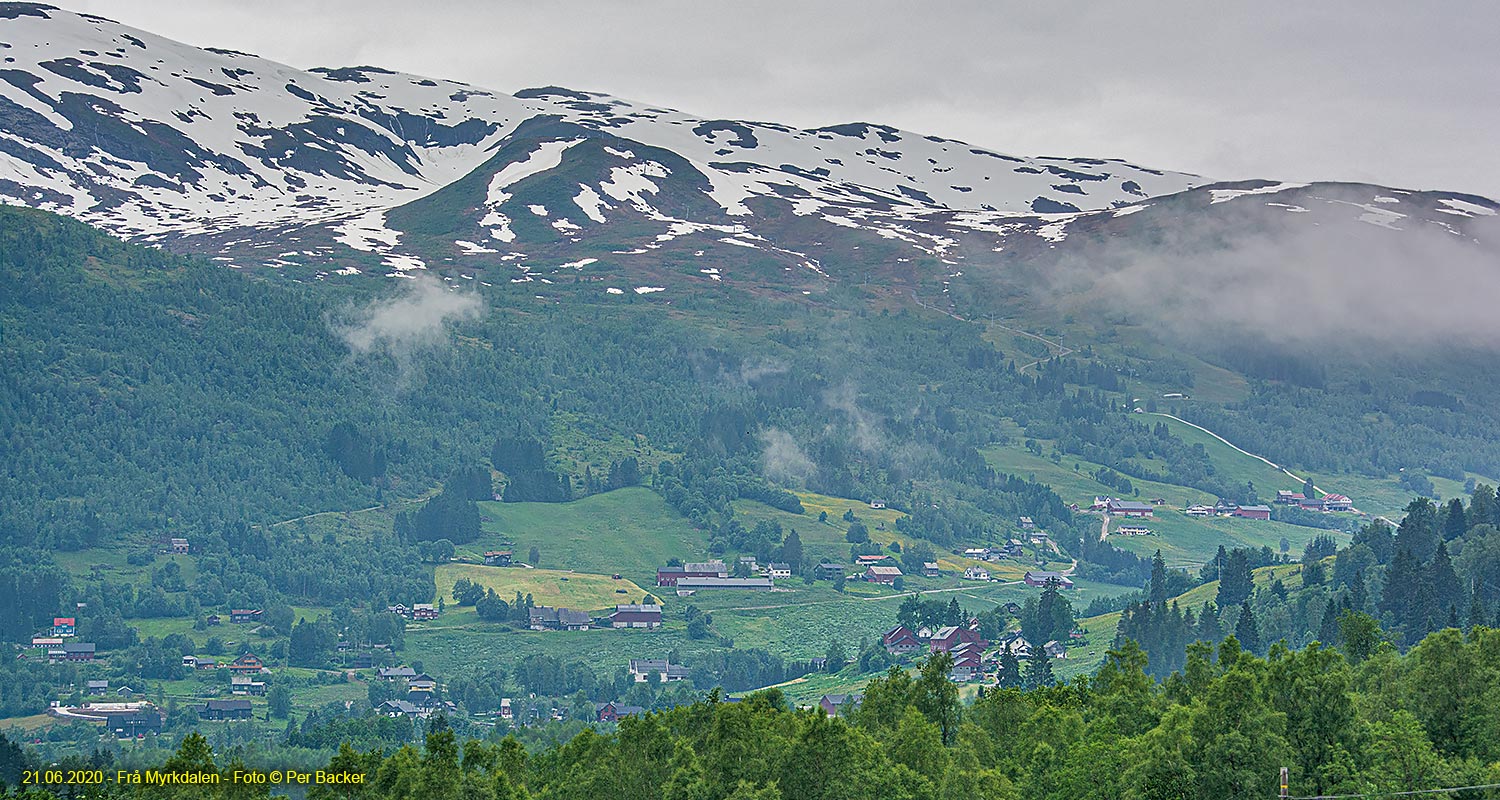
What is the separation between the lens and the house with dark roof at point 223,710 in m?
181

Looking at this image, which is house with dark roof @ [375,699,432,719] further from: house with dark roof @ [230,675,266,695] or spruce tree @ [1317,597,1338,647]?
spruce tree @ [1317,597,1338,647]

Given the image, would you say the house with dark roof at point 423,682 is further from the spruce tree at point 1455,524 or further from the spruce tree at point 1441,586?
the spruce tree at point 1455,524

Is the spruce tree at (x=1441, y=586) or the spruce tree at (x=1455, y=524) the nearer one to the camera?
the spruce tree at (x=1441, y=586)

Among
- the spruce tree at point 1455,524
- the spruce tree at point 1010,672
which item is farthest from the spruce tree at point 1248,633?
the spruce tree at point 1455,524

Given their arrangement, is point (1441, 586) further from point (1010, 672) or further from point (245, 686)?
point (245, 686)

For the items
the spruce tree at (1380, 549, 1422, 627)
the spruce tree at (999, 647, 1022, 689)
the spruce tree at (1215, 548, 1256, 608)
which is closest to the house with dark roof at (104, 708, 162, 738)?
the spruce tree at (999, 647, 1022, 689)

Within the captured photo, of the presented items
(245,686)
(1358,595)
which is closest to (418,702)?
(245,686)

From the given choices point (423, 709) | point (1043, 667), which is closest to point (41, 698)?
point (423, 709)

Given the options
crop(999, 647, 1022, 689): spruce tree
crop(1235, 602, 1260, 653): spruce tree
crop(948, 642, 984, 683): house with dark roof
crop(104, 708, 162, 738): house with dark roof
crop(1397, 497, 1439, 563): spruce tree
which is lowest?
crop(104, 708, 162, 738): house with dark roof

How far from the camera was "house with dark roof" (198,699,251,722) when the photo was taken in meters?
181

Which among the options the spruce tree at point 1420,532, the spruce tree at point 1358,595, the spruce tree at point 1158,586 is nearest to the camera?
the spruce tree at point 1358,595

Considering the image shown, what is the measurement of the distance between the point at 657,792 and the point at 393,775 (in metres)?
11.9

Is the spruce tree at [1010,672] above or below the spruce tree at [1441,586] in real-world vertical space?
below

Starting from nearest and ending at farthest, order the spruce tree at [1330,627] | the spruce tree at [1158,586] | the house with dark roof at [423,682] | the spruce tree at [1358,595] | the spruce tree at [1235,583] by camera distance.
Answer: the spruce tree at [1330,627] < the spruce tree at [1358,595] < the spruce tree at [1235,583] < the spruce tree at [1158,586] < the house with dark roof at [423,682]
